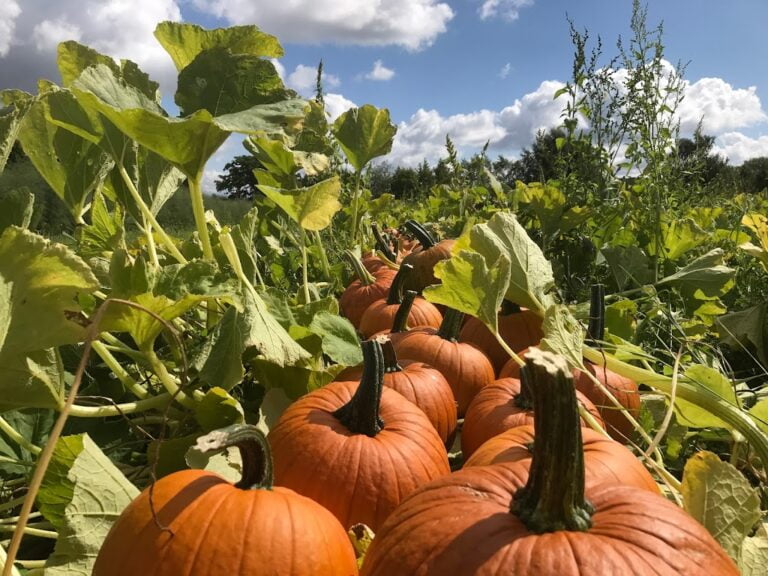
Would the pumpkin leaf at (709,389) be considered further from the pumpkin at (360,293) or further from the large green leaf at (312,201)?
the pumpkin at (360,293)

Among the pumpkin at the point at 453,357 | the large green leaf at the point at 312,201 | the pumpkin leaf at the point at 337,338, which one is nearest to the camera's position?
the pumpkin leaf at the point at 337,338

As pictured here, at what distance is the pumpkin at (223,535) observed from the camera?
0.99 m

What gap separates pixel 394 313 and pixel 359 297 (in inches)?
18.4

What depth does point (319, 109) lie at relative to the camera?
2904 millimetres

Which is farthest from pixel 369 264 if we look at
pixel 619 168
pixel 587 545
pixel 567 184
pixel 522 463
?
pixel 587 545

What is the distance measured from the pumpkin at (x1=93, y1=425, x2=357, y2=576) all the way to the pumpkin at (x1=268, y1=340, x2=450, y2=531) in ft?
0.81

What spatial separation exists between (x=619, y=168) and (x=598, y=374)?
2.73 meters

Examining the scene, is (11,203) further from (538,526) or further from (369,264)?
(369,264)

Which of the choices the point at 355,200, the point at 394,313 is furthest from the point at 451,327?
the point at 355,200

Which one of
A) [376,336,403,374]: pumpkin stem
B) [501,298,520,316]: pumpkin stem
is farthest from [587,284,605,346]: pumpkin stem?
[376,336,403,374]: pumpkin stem

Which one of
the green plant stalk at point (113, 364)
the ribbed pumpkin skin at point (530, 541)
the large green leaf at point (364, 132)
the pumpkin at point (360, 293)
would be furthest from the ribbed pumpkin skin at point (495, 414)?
the large green leaf at point (364, 132)

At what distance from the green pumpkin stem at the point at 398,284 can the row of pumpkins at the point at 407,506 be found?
42.5 inches

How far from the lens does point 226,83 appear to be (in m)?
1.66

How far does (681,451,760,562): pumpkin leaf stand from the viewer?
3.49 feet
